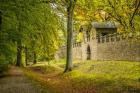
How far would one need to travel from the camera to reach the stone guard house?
3572 centimetres

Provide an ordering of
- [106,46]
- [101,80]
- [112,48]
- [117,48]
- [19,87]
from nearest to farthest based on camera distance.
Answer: [19,87]
[101,80]
[117,48]
[112,48]
[106,46]

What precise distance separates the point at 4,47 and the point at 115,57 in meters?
20.0

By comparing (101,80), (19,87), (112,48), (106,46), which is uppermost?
(106,46)

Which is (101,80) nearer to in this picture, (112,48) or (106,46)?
(112,48)

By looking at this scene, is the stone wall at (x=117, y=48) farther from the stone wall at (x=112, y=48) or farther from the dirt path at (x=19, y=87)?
the dirt path at (x=19, y=87)

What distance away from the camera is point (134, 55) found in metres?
35.5

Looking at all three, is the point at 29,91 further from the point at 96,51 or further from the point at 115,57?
the point at 96,51

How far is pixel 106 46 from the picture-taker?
46.2 m

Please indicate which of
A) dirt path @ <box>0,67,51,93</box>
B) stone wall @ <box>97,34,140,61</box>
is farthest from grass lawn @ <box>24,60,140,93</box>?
stone wall @ <box>97,34,140,61</box>

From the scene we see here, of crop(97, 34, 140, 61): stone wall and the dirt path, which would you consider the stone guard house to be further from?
the dirt path

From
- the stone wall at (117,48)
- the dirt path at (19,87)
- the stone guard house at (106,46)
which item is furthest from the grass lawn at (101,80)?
the stone guard house at (106,46)

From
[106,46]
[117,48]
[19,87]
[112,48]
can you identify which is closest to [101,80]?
[19,87]

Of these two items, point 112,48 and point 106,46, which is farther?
point 106,46

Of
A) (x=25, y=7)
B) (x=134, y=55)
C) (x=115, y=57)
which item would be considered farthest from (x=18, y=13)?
(x=115, y=57)
